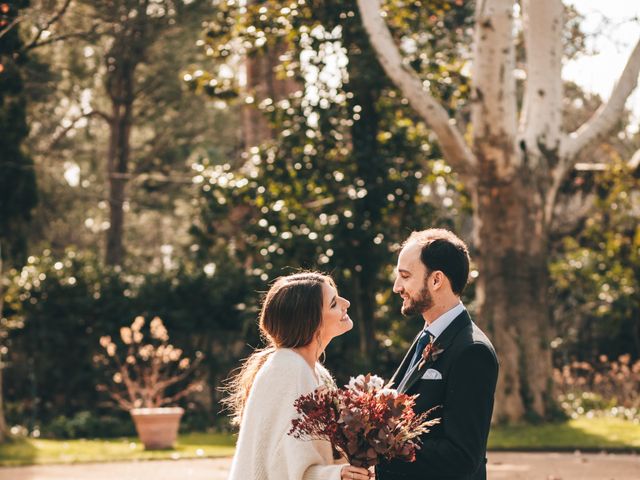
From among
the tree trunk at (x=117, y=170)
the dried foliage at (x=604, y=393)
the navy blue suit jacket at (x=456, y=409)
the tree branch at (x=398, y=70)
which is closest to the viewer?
the navy blue suit jacket at (x=456, y=409)

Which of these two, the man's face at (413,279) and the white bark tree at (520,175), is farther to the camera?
the white bark tree at (520,175)

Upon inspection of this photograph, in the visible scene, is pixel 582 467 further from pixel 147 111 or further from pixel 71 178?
pixel 71 178

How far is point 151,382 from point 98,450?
2863 millimetres

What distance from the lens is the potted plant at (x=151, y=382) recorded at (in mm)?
14008

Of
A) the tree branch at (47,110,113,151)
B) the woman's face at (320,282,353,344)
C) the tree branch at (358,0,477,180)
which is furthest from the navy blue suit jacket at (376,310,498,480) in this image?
the tree branch at (47,110,113,151)

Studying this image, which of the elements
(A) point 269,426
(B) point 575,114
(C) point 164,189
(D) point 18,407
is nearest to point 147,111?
(C) point 164,189

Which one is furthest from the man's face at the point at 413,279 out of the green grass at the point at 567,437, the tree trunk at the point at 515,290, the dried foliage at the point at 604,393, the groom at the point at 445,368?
the dried foliage at the point at 604,393

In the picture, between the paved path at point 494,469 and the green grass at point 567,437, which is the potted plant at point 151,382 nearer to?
the paved path at point 494,469

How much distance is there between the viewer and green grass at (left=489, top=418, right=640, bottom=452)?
12875 mm

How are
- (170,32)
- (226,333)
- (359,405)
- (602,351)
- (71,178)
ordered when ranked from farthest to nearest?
(71,178) → (170,32) → (602,351) → (226,333) → (359,405)

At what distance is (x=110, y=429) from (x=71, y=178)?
2010 centimetres

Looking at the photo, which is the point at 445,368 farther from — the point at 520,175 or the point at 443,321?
the point at 520,175

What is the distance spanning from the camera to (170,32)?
85.8 ft

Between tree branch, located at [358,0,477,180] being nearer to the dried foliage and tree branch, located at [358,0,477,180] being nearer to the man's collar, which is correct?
the dried foliage
